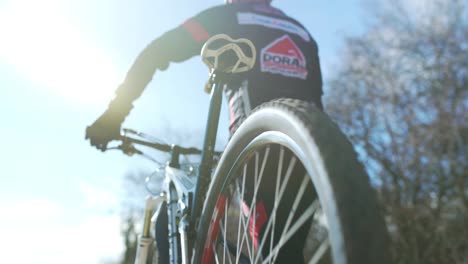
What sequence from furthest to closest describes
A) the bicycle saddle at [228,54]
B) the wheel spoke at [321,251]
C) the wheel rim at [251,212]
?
the bicycle saddle at [228,54] → the wheel rim at [251,212] → the wheel spoke at [321,251]

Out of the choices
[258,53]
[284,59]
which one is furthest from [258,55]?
[284,59]

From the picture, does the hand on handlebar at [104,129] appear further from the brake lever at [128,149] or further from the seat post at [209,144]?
the seat post at [209,144]

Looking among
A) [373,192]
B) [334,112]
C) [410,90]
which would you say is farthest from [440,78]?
[373,192]

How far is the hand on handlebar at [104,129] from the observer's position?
237 centimetres

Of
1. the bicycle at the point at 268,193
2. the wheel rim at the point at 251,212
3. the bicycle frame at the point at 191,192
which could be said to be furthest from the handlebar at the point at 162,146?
the wheel rim at the point at 251,212

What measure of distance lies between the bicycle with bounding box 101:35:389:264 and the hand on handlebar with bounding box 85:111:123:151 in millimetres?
244

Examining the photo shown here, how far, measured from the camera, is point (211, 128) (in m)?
1.85

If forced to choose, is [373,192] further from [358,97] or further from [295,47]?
[358,97]

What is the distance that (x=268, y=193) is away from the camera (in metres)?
1.77

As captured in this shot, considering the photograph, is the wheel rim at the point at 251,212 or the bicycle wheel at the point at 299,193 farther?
the wheel rim at the point at 251,212

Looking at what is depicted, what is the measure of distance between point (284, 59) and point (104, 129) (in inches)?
40.8

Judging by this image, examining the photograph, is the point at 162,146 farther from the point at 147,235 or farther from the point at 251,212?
the point at 251,212

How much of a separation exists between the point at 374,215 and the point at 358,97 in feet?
56.5

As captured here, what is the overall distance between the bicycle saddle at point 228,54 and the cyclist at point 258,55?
0.38 m
